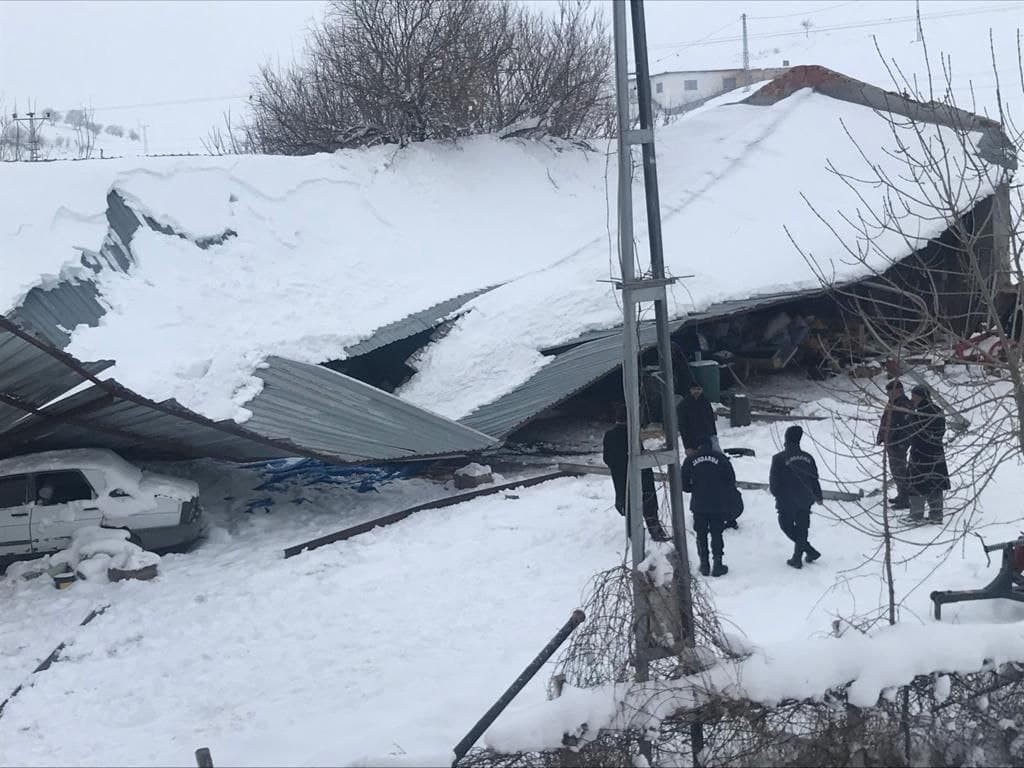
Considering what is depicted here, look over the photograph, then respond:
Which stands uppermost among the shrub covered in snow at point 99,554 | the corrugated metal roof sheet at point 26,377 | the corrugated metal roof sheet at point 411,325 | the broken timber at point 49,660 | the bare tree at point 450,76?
the bare tree at point 450,76

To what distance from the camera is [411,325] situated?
52.5 ft

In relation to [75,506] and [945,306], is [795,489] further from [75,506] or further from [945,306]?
[945,306]

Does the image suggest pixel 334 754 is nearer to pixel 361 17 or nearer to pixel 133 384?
pixel 133 384

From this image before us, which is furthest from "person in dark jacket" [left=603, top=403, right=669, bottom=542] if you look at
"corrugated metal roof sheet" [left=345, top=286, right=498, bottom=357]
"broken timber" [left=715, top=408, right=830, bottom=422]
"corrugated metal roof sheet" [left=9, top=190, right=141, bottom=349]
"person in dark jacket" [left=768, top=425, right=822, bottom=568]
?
"corrugated metal roof sheet" [left=9, top=190, right=141, bottom=349]

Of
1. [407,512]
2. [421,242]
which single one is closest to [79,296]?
[407,512]

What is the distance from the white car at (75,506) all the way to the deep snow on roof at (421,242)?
1.02 meters

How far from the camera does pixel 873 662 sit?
5.80 meters

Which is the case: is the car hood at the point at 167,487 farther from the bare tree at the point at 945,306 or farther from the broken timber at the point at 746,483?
the bare tree at the point at 945,306

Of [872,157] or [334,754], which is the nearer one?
[334,754]

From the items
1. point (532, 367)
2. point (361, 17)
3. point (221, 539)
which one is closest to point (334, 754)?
point (221, 539)

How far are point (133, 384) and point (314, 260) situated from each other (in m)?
6.85

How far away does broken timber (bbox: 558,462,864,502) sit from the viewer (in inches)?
406

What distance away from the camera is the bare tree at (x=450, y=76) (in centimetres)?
2422

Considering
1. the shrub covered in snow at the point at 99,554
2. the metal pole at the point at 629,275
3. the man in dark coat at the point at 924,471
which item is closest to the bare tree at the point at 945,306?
the man in dark coat at the point at 924,471
